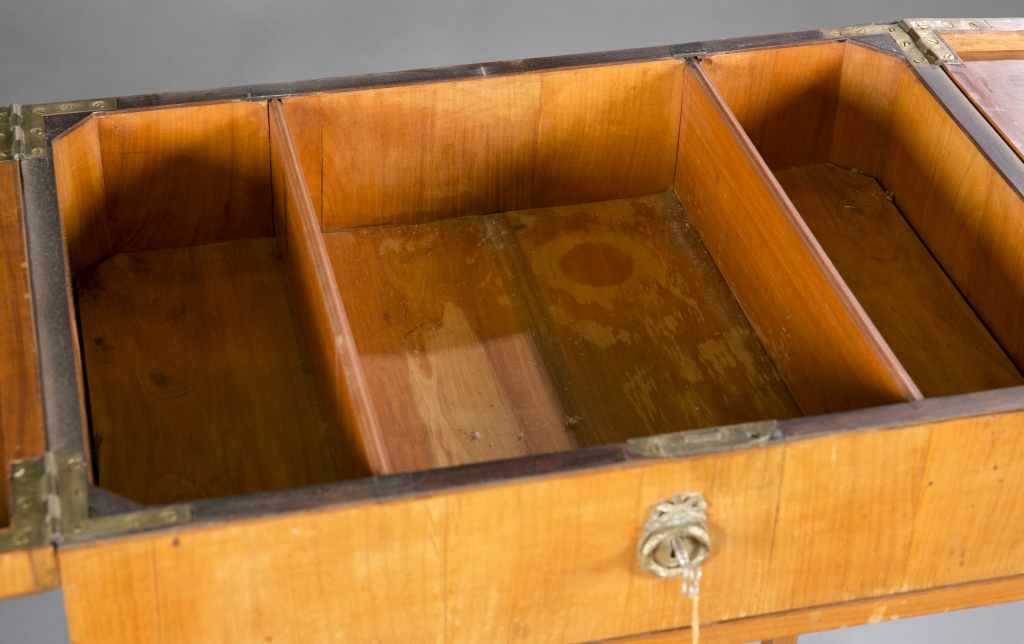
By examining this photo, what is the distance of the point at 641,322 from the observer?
A: 213cm

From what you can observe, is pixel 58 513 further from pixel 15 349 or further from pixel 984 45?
pixel 984 45

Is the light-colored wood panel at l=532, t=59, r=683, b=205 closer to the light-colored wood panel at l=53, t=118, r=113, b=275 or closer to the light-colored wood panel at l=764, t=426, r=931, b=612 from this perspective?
the light-colored wood panel at l=53, t=118, r=113, b=275

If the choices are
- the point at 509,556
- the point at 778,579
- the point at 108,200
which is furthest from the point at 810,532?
the point at 108,200

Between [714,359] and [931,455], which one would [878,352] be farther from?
[714,359]

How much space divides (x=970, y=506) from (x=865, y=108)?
90cm

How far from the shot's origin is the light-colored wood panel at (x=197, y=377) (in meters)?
1.84

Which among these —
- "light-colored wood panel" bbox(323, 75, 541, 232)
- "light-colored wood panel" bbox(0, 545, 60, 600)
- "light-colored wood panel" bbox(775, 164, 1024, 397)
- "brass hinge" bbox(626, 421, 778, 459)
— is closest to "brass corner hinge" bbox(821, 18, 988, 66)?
"light-colored wood panel" bbox(775, 164, 1024, 397)

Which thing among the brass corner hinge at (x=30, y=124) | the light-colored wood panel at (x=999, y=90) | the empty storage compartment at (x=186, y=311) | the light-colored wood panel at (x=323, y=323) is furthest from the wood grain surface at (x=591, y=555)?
the brass corner hinge at (x=30, y=124)

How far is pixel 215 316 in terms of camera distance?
209cm

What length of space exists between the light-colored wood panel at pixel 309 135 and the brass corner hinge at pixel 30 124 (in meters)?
0.27

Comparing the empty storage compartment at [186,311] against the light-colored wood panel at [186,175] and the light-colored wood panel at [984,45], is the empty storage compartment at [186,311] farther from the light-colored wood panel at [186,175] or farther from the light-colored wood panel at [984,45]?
the light-colored wood panel at [984,45]

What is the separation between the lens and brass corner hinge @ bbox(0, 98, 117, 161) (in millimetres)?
1939

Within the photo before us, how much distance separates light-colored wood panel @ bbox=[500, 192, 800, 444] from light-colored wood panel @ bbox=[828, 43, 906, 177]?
347mm

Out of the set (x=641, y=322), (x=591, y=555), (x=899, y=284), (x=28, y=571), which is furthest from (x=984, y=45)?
(x=28, y=571)
